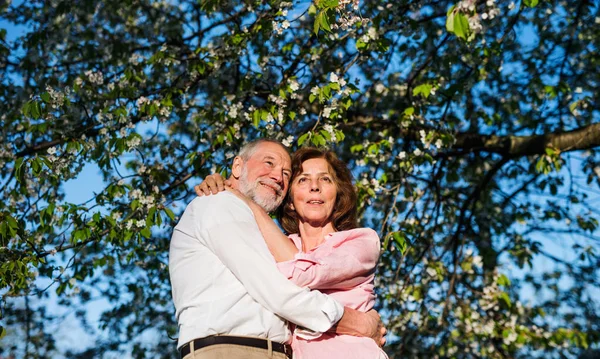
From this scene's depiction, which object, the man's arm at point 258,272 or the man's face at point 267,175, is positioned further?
the man's face at point 267,175

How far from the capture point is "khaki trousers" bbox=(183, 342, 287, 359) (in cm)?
271

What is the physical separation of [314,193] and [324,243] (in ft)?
1.28

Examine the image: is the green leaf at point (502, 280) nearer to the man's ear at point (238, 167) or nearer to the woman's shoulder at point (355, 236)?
the woman's shoulder at point (355, 236)

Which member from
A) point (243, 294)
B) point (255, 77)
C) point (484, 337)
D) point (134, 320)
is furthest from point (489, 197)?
point (243, 294)

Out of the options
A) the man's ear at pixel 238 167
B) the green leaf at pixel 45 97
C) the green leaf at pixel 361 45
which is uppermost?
the green leaf at pixel 361 45

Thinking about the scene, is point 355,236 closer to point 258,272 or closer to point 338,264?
point 338,264

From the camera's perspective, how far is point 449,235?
7641 mm

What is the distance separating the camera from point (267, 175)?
11.3 feet

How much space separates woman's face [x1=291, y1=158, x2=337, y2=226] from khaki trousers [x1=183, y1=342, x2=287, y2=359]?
1047 millimetres

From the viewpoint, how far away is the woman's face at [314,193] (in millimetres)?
3660

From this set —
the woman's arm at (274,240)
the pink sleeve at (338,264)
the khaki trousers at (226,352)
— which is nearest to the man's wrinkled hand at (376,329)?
the pink sleeve at (338,264)

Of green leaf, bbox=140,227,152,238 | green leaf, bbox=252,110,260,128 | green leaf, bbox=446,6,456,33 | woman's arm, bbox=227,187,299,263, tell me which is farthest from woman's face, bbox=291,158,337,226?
green leaf, bbox=140,227,152,238

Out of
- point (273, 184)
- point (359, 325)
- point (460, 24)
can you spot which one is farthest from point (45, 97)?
point (460, 24)

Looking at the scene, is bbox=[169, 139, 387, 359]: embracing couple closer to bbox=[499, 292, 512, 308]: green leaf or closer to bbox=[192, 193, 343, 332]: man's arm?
bbox=[192, 193, 343, 332]: man's arm
